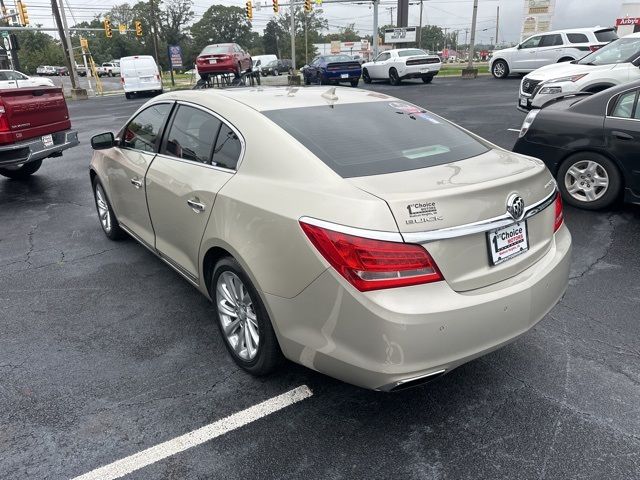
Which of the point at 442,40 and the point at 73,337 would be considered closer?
the point at 73,337

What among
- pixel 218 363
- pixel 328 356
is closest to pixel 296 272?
pixel 328 356

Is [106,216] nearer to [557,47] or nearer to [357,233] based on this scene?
[357,233]

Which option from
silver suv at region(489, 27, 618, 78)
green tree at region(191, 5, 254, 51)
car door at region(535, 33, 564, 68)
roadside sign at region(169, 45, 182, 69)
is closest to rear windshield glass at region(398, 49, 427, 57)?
silver suv at region(489, 27, 618, 78)

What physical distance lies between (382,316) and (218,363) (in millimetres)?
1450

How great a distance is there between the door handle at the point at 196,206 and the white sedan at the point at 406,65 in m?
21.9

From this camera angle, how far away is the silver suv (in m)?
19.9

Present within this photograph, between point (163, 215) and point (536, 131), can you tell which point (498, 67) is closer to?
point (536, 131)

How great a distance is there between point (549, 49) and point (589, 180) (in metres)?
17.4

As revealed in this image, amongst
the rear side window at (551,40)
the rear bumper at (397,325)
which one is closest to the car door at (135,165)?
the rear bumper at (397,325)

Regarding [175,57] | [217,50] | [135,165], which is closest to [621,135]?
[135,165]

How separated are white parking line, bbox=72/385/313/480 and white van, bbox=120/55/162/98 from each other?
26.3m

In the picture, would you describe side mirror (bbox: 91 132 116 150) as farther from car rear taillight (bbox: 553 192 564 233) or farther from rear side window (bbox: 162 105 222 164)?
car rear taillight (bbox: 553 192 564 233)

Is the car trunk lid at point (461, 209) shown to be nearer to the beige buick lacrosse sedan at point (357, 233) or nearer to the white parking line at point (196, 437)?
the beige buick lacrosse sedan at point (357, 233)

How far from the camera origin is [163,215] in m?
3.69
